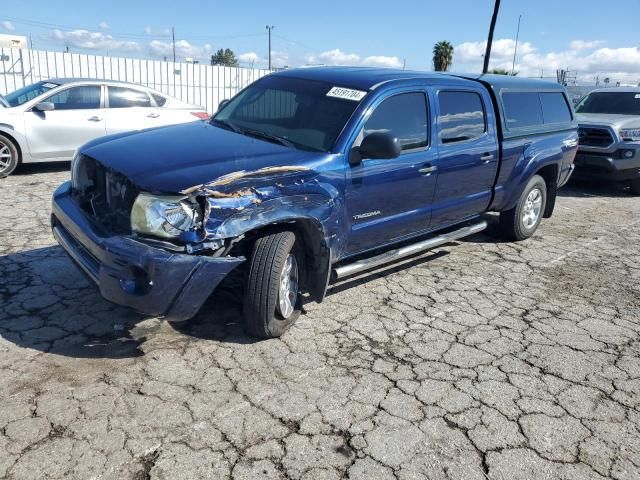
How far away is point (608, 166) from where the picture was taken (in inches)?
376

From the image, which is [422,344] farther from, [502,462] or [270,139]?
[270,139]

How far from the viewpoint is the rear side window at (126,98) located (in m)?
9.23

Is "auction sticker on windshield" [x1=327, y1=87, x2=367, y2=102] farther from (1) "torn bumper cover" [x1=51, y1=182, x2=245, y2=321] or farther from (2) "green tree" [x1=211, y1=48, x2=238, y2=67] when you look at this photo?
(2) "green tree" [x1=211, y1=48, x2=238, y2=67]

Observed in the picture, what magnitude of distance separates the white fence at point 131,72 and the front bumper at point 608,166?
37.2ft

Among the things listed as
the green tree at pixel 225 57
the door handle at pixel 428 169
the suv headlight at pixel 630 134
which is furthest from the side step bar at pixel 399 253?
the green tree at pixel 225 57

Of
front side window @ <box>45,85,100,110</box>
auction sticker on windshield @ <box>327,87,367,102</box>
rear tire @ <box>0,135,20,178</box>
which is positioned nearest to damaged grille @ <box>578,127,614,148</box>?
auction sticker on windshield @ <box>327,87,367,102</box>

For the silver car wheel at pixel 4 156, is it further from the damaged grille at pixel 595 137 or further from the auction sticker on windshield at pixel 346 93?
the damaged grille at pixel 595 137

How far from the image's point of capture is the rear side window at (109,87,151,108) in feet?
30.3

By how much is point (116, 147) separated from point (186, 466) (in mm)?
2318

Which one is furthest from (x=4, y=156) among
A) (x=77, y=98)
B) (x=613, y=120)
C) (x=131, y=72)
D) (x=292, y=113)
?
(x=613, y=120)

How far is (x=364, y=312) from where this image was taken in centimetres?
447

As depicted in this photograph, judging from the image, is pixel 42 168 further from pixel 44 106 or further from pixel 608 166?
pixel 608 166

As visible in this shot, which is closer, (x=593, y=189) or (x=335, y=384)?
(x=335, y=384)

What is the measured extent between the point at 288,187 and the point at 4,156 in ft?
21.7
